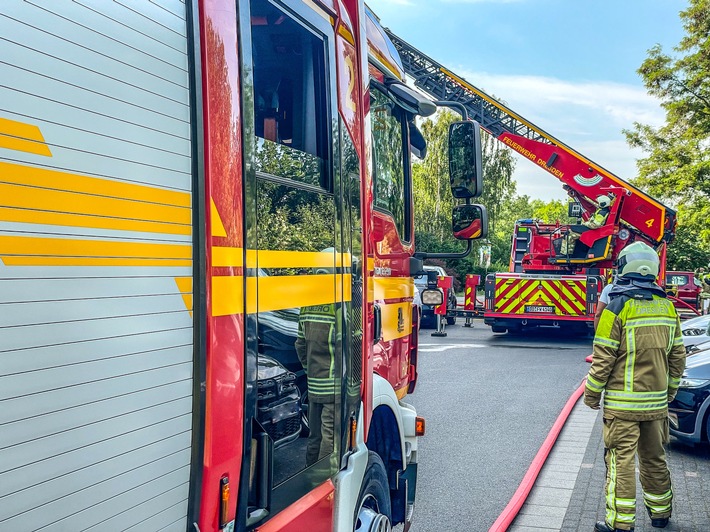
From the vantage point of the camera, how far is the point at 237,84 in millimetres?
2045

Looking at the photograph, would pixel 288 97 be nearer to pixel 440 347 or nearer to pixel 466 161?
pixel 466 161

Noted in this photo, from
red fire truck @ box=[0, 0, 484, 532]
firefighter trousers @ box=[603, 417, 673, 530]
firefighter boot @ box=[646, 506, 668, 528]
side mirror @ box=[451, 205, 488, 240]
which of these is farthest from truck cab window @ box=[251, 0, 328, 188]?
firefighter boot @ box=[646, 506, 668, 528]

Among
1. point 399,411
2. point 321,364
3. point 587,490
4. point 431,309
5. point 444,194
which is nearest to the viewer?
point 321,364

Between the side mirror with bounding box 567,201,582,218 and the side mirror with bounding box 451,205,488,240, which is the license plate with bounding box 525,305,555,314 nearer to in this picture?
the side mirror with bounding box 567,201,582,218

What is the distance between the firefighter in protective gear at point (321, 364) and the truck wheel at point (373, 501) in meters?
0.52

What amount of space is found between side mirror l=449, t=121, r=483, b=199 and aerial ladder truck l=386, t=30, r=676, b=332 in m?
10.7

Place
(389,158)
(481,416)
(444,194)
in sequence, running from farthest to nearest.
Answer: (444,194) → (481,416) → (389,158)

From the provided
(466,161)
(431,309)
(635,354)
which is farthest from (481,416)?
(431,309)

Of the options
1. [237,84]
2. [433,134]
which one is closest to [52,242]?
[237,84]

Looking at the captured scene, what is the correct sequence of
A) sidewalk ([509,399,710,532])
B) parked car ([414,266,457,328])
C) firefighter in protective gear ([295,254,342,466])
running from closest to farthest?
firefighter in protective gear ([295,254,342,466]) < sidewalk ([509,399,710,532]) < parked car ([414,266,457,328])

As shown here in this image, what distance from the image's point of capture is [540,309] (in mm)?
15156

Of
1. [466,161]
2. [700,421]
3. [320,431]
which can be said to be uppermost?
[466,161]

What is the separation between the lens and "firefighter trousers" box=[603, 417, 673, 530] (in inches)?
170

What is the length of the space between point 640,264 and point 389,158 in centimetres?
171
